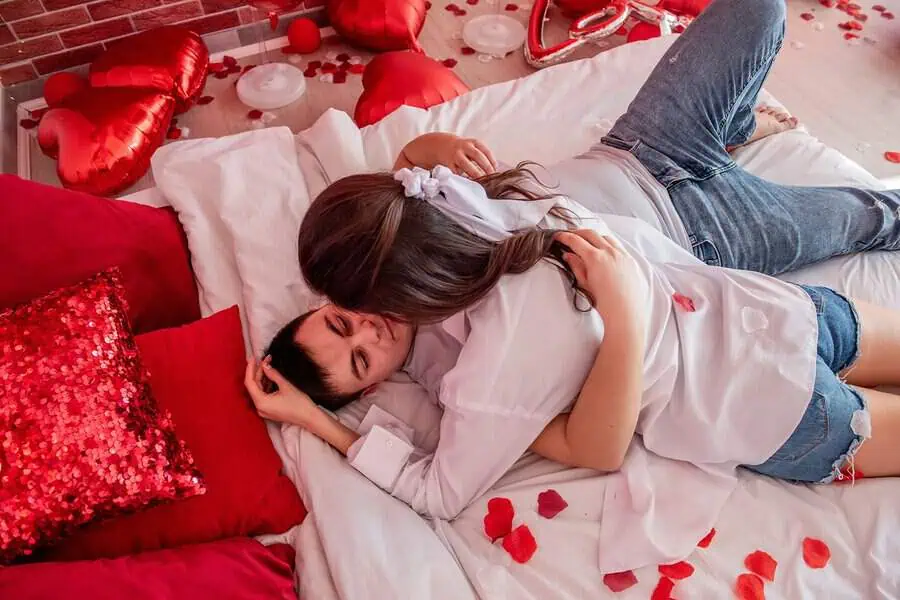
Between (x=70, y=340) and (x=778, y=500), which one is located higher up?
(x=70, y=340)

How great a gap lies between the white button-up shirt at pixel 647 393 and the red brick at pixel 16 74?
1948mm

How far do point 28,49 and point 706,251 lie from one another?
7.15 ft

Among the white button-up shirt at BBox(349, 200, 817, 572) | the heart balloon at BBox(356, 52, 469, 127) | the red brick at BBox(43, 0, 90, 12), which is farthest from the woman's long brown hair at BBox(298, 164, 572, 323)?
the red brick at BBox(43, 0, 90, 12)

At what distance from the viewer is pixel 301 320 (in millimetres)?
1185

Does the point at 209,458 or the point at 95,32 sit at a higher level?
the point at 95,32

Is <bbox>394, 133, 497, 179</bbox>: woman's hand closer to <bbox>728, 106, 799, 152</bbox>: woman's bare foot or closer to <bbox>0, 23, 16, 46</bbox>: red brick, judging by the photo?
<bbox>728, 106, 799, 152</bbox>: woman's bare foot

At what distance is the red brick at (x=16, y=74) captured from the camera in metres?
Answer: 2.23

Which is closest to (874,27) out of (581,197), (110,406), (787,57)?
(787,57)

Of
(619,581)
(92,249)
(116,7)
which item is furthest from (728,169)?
(116,7)

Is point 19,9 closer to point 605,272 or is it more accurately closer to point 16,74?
point 16,74

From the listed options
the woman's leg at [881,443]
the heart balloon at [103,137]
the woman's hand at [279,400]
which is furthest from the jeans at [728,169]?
the heart balloon at [103,137]

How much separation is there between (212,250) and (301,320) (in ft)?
1.08

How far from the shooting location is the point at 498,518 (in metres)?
1.09

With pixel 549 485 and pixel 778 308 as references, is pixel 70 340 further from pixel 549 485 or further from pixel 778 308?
pixel 778 308
